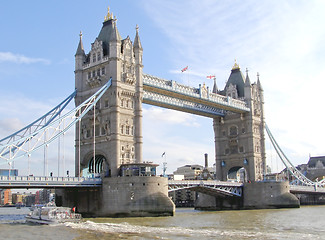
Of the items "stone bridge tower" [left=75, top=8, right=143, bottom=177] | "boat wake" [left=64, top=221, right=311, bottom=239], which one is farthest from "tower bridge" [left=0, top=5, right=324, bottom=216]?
"boat wake" [left=64, top=221, right=311, bottom=239]

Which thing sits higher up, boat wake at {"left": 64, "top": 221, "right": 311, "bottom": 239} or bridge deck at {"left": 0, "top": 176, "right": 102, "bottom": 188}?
bridge deck at {"left": 0, "top": 176, "right": 102, "bottom": 188}

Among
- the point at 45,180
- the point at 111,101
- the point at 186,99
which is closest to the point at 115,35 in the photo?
the point at 111,101

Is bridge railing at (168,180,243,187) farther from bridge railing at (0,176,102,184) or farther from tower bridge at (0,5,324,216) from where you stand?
bridge railing at (0,176,102,184)

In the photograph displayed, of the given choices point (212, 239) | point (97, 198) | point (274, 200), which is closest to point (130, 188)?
point (97, 198)

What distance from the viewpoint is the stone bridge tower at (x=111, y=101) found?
6831cm

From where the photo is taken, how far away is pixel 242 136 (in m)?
98.5

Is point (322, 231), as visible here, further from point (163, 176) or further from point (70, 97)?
point (70, 97)

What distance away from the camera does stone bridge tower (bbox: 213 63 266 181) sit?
97.1 meters

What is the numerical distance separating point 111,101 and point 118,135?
5.54m

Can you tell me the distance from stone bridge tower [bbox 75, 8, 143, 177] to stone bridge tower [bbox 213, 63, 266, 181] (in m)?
34.2

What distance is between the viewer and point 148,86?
7575cm

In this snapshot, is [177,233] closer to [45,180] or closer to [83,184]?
[45,180]

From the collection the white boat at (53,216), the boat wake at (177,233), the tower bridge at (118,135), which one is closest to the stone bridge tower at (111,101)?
the tower bridge at (118,135)

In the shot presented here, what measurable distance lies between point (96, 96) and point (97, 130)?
552 centimetres
